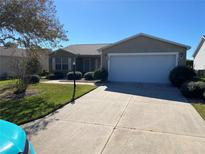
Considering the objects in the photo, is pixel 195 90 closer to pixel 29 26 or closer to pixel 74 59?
pixel 29 26

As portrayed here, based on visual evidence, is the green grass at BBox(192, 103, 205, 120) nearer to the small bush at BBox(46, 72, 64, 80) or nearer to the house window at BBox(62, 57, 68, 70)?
the small bush at BBox(46, 72, 64, 80)

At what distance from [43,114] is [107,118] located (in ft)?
7.55

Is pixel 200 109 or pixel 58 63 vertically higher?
pixel 58 63

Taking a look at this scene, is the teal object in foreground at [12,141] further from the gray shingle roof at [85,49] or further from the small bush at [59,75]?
the gray shingle roof at [85,49]

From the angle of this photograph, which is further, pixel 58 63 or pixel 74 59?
pixel 58 63

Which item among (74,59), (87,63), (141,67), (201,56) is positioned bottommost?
(141,67)

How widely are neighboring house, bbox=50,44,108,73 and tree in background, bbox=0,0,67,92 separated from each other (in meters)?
8.91

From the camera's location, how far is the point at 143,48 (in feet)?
47.8

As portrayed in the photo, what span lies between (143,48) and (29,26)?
29.4 feet

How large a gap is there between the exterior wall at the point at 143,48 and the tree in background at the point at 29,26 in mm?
5229

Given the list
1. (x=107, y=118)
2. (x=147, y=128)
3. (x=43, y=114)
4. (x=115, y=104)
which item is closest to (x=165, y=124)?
(x=147, y=128)

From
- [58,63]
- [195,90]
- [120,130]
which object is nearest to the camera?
[120,130]

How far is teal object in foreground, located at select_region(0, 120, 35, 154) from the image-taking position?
1983 millimetres

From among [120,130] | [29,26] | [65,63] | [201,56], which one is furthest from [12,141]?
[201,56]
